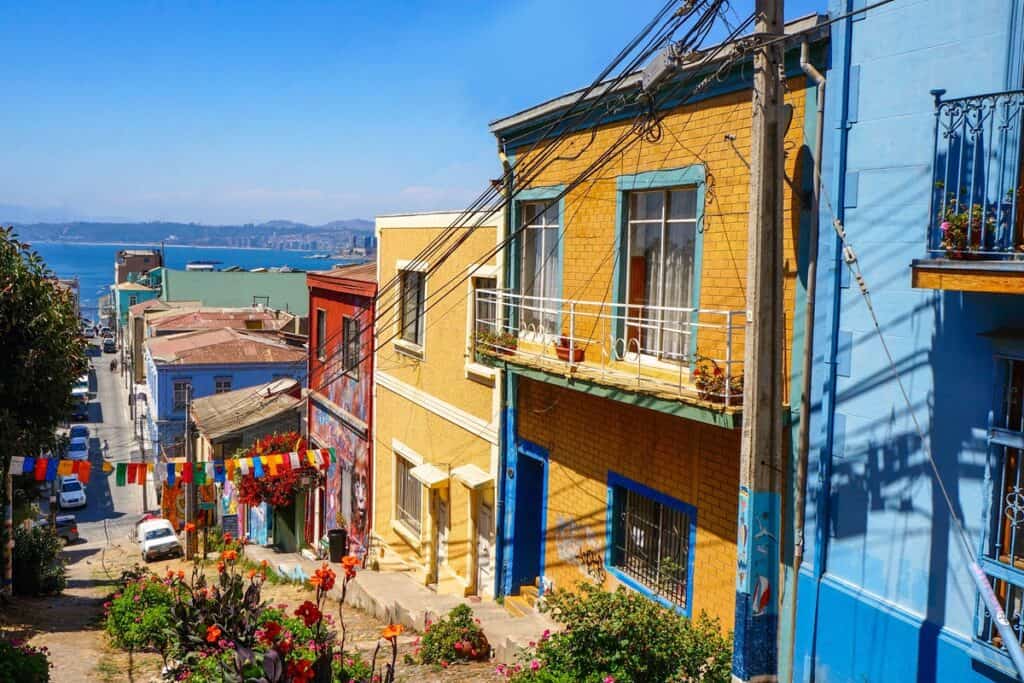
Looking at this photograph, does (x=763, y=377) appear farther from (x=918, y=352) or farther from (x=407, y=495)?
(x=407, y=495)

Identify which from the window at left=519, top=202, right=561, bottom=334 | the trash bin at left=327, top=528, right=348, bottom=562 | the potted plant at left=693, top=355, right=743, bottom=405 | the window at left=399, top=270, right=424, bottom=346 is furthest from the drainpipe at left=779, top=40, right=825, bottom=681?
the trash bin at left=327, top=528, right=348, bottom=562

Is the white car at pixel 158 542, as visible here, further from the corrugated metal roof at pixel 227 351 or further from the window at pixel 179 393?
the window at pixel 179 393

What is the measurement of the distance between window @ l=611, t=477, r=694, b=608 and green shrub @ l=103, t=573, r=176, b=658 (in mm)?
5790

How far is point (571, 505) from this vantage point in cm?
1256

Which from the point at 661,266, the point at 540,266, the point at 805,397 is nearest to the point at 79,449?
the point at 540,266

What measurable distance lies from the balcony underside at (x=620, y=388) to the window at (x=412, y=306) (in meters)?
5.28

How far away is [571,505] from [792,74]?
6.56 meters

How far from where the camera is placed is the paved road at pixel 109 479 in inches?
1660

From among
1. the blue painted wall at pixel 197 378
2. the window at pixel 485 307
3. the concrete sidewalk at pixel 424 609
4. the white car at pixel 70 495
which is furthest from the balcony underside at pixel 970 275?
the white car at pixel 70 495

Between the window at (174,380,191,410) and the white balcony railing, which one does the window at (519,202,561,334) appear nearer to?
the white balcony railing

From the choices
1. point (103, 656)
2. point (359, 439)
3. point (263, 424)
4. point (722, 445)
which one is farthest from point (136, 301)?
point (722, 445)

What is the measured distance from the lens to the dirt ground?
1115cm

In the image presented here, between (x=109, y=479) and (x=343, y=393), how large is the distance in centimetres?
3660

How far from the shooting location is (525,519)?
14000 mm
